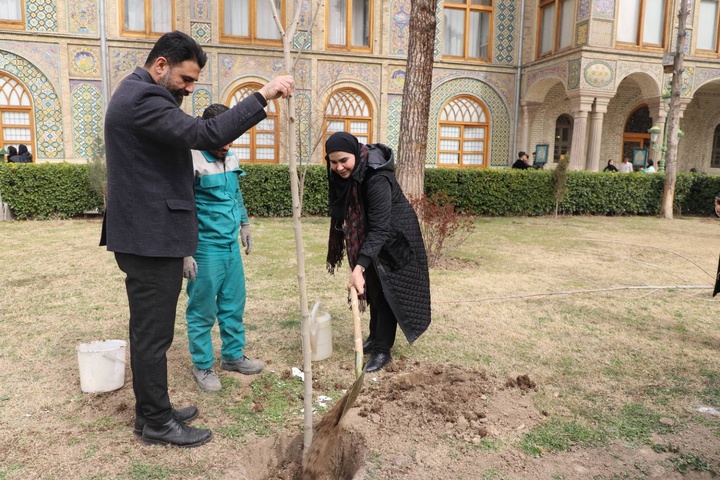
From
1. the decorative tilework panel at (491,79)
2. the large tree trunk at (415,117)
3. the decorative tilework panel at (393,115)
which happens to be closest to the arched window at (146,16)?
the decorative tilework panel at (393,115)

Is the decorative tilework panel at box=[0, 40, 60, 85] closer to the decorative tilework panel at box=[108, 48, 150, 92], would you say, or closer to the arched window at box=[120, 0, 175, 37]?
the decorative tilework panel at box=[108, 48, 150, 92]

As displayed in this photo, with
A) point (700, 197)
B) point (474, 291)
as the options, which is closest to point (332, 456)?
point (474, 291)

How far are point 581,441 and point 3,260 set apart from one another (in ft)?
23.4

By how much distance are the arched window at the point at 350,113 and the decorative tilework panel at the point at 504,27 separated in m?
4.82

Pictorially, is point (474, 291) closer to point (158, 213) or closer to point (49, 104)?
point (158, 213)

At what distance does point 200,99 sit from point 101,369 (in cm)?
1343

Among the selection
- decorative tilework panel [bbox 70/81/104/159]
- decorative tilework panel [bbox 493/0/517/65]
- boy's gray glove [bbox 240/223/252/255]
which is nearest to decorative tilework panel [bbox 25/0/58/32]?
decorative tilework panel [bbox 70/81/104/159]

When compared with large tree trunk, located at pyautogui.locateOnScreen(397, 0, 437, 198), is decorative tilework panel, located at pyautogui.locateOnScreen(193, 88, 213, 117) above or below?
above

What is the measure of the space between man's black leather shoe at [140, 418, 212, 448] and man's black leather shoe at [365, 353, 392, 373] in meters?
1.23

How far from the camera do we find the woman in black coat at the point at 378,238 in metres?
3.10

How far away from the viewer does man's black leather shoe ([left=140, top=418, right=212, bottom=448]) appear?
8.25ft

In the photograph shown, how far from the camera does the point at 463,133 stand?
1761cm

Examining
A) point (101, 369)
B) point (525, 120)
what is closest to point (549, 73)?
point (525, 120)

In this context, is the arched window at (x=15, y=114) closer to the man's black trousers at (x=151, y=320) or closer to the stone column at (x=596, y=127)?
the man's black trousers at (x=151, y=320)
